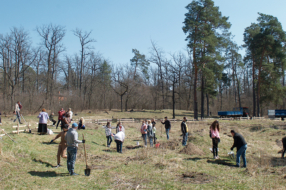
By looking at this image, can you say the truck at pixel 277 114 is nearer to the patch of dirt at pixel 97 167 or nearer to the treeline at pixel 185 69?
the treeline at pixel 185 69

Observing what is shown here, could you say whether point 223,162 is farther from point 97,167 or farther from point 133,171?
point 97,167

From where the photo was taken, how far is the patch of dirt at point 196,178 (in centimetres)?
720

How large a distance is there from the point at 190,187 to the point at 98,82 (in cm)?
4261

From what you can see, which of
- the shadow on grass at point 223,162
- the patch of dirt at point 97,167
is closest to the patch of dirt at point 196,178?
the shadow on grass at point 223,162

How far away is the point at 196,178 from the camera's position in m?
7.51

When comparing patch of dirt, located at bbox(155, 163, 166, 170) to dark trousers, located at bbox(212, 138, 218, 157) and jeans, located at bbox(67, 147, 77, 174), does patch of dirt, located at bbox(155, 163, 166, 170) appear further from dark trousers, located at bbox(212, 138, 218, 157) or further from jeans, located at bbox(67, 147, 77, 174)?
jeans, located at bbox(67, 147, 77, 174)

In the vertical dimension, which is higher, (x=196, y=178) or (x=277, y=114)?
(x=277, y=114)

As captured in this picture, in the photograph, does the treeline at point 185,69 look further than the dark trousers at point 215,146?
Yes

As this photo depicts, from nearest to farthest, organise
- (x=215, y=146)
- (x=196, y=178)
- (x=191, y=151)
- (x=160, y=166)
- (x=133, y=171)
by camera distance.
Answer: (x=196, y=178), (x=133, y=171), (x=160, y=166), (x=215, y=146), (x=191, y=151)

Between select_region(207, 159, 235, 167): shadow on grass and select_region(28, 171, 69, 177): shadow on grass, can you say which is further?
select_region(207, 159, 235, 167): shadow on grass

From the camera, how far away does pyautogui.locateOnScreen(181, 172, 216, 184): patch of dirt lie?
7.20 m

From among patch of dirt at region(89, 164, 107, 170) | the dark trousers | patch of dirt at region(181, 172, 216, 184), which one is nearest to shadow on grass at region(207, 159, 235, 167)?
the dark trousers

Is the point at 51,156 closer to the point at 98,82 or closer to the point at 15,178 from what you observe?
the point at 15,178

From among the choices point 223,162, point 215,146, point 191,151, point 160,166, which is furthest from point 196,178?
point 191,151
